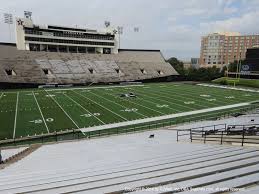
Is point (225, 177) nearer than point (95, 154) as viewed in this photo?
Yes

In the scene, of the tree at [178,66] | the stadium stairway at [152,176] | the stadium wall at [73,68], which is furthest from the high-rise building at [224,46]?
the stadium stairway at [152,176]

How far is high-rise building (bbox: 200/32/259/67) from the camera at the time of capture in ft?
428

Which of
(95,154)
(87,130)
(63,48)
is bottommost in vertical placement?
(87,130)

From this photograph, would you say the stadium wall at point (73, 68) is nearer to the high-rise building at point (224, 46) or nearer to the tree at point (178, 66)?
the tree at point (178, 66)

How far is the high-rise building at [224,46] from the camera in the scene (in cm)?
13038

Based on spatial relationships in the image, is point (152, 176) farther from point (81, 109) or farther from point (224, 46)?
point (224, 46)

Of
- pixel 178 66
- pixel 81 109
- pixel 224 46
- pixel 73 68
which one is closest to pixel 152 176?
pixel 81 109

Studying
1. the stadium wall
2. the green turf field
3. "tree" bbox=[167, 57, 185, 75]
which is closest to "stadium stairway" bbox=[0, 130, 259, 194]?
the green turf field

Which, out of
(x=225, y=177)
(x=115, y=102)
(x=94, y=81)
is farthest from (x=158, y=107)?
(x=94, y=81)

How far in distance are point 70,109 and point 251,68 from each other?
44.4m

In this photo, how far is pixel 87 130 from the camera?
21.7 meters

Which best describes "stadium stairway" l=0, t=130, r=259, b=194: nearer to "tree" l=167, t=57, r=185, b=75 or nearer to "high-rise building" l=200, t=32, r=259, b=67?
"tree" l=167, t=57, r=185, b=75

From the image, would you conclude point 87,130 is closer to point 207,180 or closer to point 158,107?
point 158,107

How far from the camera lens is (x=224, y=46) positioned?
135 meters
